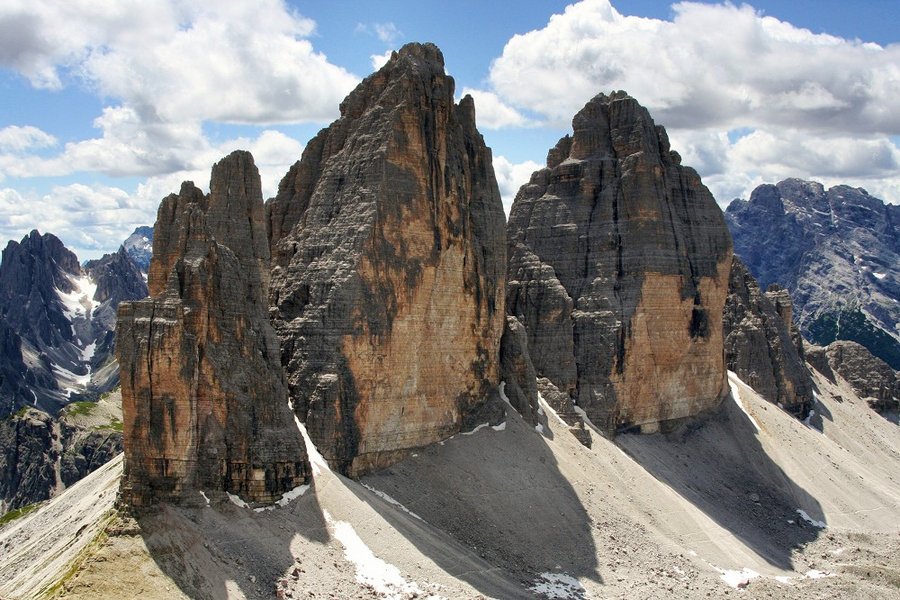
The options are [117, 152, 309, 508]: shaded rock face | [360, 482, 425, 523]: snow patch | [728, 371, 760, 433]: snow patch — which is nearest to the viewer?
[117, 152, 309, 508]: shaded rock face

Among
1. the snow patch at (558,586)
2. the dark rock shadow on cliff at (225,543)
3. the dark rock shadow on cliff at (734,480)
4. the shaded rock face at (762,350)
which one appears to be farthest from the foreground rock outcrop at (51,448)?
the dark rock shadow on cliff at (225,543)

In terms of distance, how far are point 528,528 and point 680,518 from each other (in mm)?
12006

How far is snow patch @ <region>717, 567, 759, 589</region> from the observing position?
179ft

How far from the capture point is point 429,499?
51156 mm

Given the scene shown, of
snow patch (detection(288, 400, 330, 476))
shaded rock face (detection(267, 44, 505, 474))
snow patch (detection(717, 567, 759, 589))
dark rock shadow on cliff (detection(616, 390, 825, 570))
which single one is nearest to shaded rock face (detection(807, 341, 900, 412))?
dark rock shadow on cliff (detection(616, 390, 825, 570))

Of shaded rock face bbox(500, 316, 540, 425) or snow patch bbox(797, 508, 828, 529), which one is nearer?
shaded rock face bbox(500, 316, 540, 425)

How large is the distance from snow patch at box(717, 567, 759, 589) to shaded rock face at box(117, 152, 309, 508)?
22.6 metres

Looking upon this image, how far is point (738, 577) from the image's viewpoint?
55656 millimetres

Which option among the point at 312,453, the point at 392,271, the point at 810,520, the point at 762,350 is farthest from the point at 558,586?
the point at 762,350

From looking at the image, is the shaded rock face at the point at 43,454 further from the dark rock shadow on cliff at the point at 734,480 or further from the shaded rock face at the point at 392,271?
the dark rock shadow on cliff at the point at 734,480

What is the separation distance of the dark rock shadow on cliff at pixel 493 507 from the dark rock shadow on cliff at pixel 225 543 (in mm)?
5001

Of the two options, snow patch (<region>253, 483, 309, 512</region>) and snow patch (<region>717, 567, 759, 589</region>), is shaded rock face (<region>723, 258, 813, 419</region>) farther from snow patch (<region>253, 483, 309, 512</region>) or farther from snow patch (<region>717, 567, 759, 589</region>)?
snow patch (<region>253, 483, 309, 512</region>)

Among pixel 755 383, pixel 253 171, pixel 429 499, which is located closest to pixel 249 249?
pixel 253 171

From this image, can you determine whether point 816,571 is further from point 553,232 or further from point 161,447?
point 161,447
